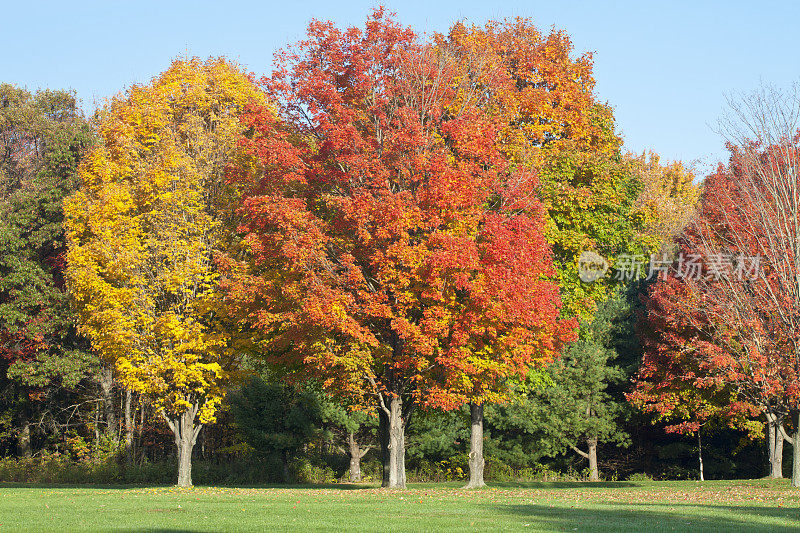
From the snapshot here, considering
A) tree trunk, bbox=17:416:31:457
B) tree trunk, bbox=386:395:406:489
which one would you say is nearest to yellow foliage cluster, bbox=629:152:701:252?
tree trunk, bbox=386:395:406:489

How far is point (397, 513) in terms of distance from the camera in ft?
51.9

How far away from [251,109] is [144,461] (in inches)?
777

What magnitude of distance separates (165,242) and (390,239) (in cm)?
910

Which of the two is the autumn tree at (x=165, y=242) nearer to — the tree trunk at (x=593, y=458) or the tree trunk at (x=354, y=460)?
the tree trunk at (x=354, y=460)

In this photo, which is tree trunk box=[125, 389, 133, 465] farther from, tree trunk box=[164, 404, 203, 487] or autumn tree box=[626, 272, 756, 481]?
autumn tree box=[626, 272, 756, 481]

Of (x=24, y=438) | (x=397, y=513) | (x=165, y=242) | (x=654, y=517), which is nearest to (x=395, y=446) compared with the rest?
(x=397, y=513)

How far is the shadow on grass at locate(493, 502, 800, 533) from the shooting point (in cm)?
1285

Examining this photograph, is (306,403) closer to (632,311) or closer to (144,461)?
(144,461)

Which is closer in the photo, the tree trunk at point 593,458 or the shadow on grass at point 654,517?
the shadow on grass at point 654,517

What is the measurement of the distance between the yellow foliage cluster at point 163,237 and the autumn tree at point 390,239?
2.54 metres

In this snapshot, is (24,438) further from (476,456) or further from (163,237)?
(476,456)

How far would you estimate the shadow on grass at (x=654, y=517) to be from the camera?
42.2 feet

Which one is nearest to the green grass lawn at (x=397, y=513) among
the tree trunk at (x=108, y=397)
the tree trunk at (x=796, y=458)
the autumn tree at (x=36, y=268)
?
the tree trunk at (x=796, y=458)

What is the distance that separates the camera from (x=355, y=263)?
2469 cm
